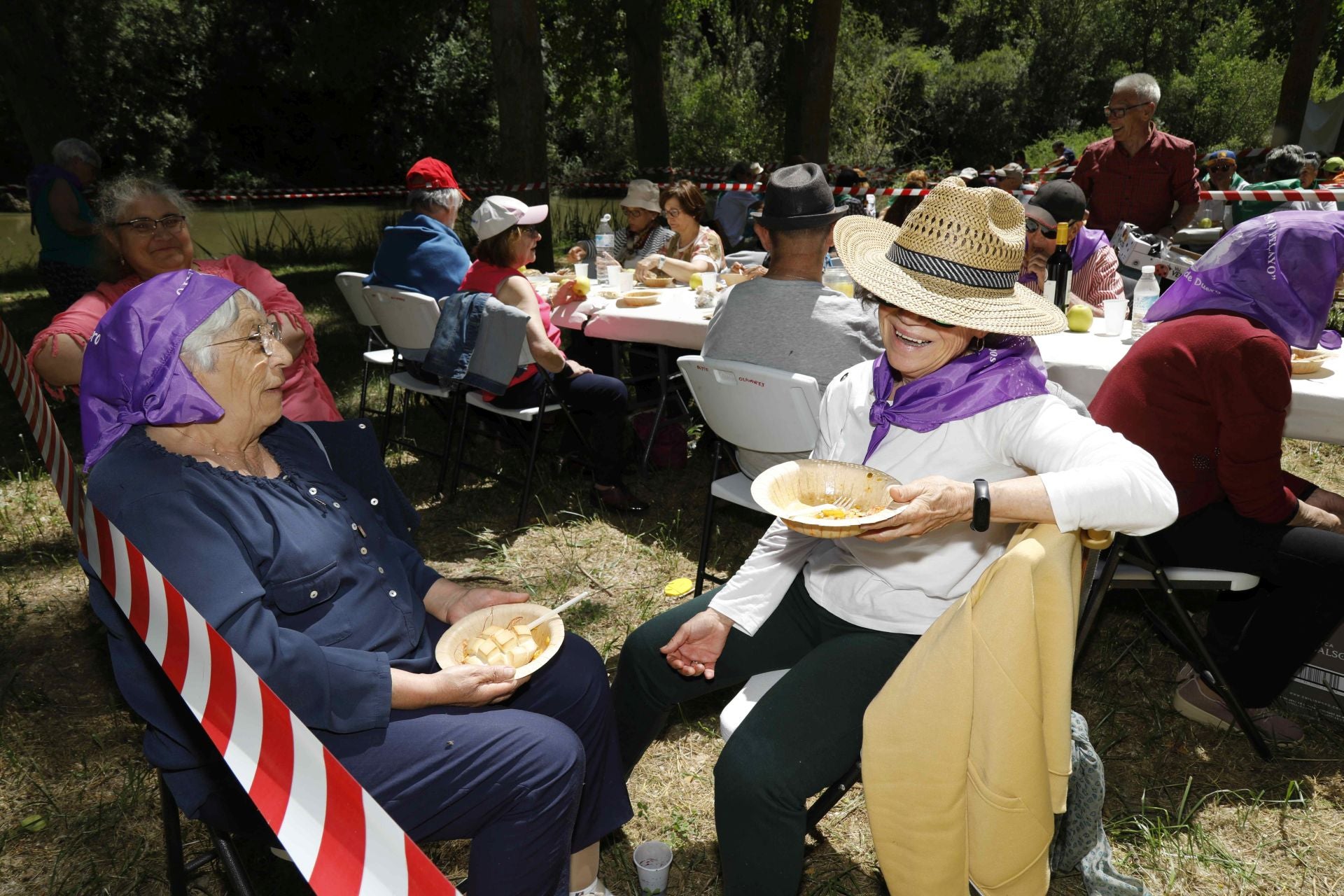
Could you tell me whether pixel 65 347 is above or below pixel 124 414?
below

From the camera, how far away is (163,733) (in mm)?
1729

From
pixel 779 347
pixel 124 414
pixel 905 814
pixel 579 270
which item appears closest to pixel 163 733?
pixel 124 414

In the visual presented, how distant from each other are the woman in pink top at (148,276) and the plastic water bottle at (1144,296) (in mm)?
3008

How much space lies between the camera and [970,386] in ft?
6.03

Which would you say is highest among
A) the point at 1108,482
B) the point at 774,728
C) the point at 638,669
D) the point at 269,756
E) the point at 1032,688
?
the point at 1108,482

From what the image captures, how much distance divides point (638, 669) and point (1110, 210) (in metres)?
5.10

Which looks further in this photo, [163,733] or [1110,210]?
[1110,210]

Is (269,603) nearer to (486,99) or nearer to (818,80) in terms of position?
(818,80)

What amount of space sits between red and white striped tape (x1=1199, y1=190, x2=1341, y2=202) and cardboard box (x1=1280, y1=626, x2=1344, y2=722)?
13.8 ft

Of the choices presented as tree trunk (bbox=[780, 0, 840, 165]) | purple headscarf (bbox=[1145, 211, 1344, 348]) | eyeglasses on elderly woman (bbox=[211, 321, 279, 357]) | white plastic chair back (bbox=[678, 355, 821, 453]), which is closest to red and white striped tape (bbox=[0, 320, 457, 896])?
eyeglasses on elderly woman (bbox=[211, 321, 279, 357])

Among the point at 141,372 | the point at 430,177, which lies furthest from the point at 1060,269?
the point at 141,372

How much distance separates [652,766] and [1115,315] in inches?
93.2

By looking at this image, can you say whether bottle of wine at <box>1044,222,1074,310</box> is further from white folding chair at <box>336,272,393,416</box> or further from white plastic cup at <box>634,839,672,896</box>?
white folding chair at <box>336,272,393,416</box>

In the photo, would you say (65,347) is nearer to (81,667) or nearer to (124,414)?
(81,667)
